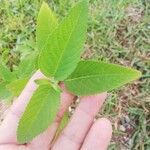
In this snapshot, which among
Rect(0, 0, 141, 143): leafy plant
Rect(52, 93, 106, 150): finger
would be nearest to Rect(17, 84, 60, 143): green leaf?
Rect(0, 0, 141, 143): leafy plant

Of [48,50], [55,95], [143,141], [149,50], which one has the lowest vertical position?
[143,141]

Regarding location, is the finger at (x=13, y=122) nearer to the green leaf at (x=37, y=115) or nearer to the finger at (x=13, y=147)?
the finger at (x=13, y=147)

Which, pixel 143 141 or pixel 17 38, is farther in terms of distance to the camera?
pixel 17 38

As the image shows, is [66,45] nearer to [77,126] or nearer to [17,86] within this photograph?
[17,86]

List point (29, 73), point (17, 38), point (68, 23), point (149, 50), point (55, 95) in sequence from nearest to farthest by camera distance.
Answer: point (68, 23) → point (55, 95) → point (29, 73) → point (149, 50) → point (17, 38)

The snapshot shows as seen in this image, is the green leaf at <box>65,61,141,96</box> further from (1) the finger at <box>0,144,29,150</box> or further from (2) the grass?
(2) the grass

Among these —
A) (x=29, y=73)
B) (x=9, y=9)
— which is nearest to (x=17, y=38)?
(x=9, y=9)

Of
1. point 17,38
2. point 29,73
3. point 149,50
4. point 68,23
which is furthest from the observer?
point 17,38

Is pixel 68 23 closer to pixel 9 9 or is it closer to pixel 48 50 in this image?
pixel 48 50

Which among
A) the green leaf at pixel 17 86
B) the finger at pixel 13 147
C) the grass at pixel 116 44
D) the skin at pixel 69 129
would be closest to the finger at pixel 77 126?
the skin at pixel 69 129
